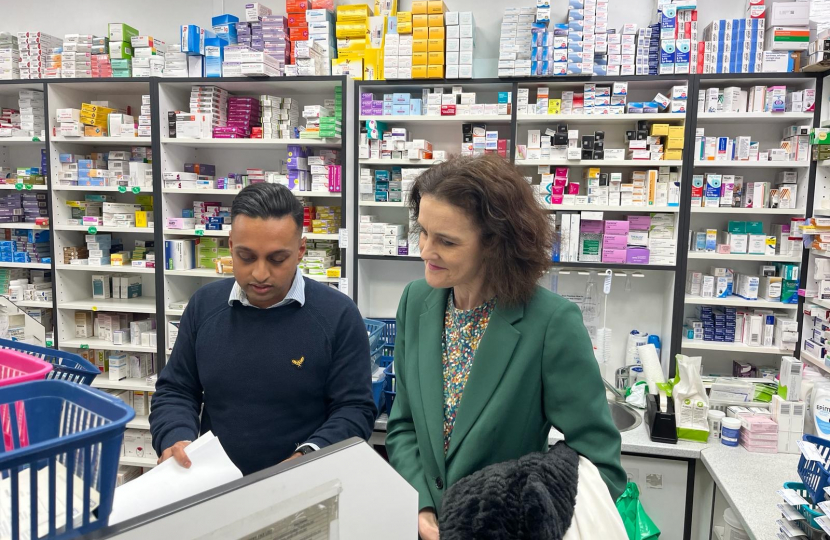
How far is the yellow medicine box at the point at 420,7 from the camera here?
396 cm

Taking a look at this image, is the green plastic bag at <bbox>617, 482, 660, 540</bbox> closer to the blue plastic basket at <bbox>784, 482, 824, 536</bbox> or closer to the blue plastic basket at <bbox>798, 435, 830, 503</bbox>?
the blue plastic basket at <bbox>784, 482, 824, 536</bbox>

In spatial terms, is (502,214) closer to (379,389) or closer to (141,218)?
(379,389)

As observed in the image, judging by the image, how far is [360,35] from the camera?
4148mm

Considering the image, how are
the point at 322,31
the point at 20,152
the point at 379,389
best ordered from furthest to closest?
the point at 20,152 < the point at 322,31 < the point at 379,389

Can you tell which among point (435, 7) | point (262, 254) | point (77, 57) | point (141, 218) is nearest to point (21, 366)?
point (262, 254)

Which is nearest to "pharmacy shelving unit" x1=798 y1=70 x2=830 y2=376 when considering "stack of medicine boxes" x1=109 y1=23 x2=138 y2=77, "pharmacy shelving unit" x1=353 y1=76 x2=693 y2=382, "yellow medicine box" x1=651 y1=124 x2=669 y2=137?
"pharmacy shelving unit" x1=353 y1=76 x2=693 y2=382

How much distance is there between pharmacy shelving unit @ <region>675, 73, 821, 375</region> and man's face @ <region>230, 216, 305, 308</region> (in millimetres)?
3012

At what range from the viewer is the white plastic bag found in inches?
121

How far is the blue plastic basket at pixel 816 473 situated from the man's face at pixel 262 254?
181 cm

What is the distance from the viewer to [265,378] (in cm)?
179

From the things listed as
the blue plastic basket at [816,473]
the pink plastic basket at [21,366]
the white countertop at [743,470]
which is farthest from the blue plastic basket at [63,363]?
the white countertop at [743,470]

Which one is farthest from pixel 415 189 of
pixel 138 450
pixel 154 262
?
pixel 138 450

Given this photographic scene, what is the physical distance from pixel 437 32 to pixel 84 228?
3148 millimetres

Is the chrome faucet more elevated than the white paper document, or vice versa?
the white paper document
